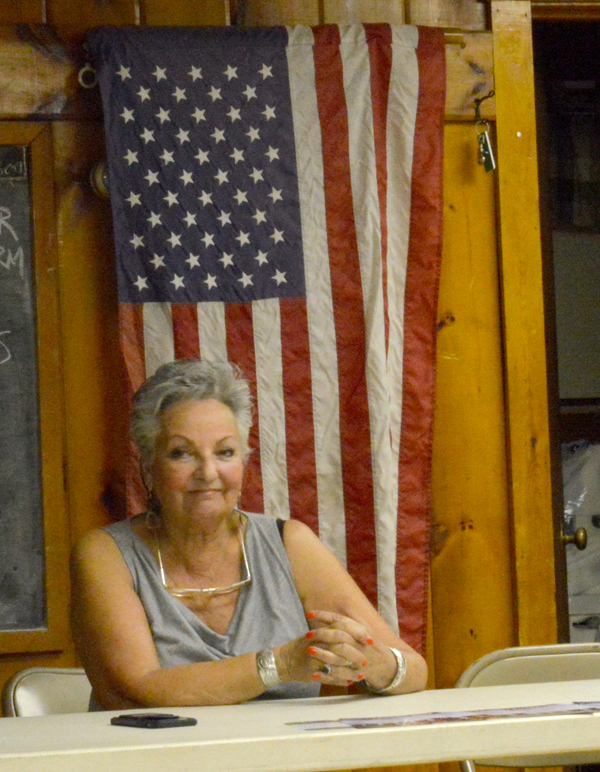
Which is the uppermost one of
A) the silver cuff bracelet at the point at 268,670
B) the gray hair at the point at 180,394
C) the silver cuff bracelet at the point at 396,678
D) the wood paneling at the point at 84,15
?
the wood paneling at the point at 84,15

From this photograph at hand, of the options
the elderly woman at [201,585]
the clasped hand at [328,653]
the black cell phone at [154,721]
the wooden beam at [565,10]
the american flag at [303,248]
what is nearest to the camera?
the black cell phone at [154,721]

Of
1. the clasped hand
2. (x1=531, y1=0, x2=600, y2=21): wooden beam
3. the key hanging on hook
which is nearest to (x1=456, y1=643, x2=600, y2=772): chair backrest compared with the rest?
the clasped hand

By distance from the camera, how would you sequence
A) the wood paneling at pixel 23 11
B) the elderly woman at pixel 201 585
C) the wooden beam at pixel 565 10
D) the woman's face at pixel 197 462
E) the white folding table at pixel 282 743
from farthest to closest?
the wooden beam at pixel 565 10, the wood paneling at pixel 23 11, the woman's face at pixel 197 462, the elderly woman at pixel 201 585, the white folding table at pixel 282 743

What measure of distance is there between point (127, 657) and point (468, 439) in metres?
1.35

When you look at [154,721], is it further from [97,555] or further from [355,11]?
[355,11]

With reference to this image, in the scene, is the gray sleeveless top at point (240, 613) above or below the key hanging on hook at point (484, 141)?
below

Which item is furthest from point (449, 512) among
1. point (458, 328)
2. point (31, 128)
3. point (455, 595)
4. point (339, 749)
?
point (339, 749)

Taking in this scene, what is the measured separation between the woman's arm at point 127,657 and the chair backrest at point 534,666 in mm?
535

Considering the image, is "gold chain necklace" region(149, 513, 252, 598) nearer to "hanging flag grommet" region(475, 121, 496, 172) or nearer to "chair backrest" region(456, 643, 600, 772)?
"chair backrest" region(456, 643, 600, 772)

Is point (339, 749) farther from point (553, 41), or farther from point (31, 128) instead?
point (553, 41)

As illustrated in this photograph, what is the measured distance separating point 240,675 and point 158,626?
1.03ft

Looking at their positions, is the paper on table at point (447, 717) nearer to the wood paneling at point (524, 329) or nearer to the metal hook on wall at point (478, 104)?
the wood paneling at point (524, 329)

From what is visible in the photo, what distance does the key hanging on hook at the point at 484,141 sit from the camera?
2699mm

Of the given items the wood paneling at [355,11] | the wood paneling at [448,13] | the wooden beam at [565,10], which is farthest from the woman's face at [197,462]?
the wooden beam at [565,10]
